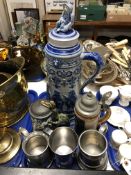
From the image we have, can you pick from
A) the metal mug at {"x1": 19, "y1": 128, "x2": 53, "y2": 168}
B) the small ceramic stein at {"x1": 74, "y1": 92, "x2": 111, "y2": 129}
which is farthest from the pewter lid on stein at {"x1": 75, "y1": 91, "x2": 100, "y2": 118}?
the metal mug at {"x1": 19, "y1": 128, "x2": 53, "y2": 168}

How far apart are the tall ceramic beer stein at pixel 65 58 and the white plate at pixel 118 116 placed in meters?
0.16

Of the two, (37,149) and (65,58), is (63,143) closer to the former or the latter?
(37,149)

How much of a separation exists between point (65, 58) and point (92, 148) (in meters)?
0.25

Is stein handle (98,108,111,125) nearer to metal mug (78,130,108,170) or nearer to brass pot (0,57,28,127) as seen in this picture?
metal mug (78,130,108,170)

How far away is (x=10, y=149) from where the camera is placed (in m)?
0.56

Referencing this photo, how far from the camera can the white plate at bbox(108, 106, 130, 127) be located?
25.0 inches

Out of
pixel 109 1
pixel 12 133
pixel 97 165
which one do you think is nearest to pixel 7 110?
Answer: pixel 12 133

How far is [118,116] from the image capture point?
2.15 feet

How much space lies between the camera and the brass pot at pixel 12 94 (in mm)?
570

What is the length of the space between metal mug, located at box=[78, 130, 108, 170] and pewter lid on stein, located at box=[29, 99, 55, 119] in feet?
0.36

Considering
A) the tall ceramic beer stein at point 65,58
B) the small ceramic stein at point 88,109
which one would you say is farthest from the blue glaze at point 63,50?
the small ceramic stein at point 88,109

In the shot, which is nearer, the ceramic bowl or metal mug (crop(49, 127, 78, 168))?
metal mug (crop(49, 127, 78, 168))

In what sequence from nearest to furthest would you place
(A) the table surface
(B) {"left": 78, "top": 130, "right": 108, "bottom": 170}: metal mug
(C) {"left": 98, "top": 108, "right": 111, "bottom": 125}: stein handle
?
(B) {"left": 78, "top": 130, "right": 108, "bottom": 170}: metal mug
(C) {"left": 98, "top": 108, "right": 111, "bottom": 125}: stein handle
(A) the table surface

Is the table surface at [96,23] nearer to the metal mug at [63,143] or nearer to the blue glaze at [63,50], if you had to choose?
the blue glaze at [63,50]
